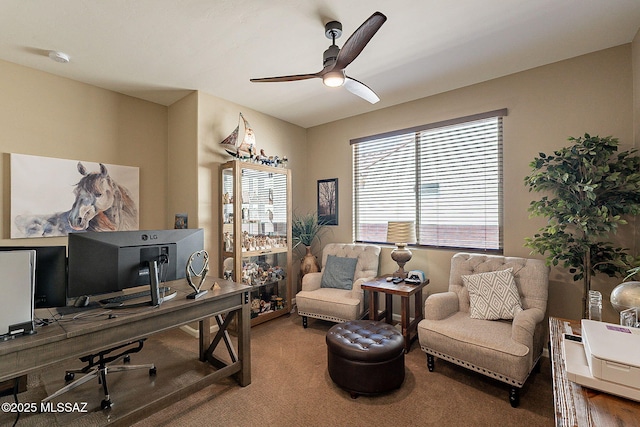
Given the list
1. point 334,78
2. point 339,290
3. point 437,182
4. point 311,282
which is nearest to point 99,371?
point 311,282

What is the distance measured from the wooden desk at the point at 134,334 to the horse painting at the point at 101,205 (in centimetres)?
153

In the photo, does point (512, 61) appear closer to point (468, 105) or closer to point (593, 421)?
point (468, 105)

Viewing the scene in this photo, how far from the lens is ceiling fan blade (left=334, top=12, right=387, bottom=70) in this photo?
160cm

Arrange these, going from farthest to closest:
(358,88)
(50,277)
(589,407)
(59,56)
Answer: (59,56)
(358,88)
(50,277)
(589,407)

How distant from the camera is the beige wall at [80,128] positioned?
9.08 ft

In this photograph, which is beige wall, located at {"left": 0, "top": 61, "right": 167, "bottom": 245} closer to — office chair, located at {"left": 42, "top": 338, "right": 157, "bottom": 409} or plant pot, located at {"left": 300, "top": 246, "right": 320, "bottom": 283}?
office chair, located at {"left": 42, "top": 338, "right": 157, "bottom": 409}

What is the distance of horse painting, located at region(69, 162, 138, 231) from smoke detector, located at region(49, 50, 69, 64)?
1.03 metres

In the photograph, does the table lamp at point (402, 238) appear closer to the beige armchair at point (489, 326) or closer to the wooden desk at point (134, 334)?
the beige armchair at point (489, 326)

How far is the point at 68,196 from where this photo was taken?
121 inches

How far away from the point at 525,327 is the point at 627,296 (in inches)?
37.2

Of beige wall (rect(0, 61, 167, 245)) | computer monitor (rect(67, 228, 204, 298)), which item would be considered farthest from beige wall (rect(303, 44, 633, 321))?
beige wall (rect(0, 61, 167, 245))

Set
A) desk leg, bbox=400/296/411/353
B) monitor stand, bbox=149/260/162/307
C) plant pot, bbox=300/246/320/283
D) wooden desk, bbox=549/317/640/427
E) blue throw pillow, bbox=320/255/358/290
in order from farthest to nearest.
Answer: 1. plant pot, bbox=300/246/320/283
2. blue throw pillow, bbox=320/255/358/290
3. desk leg, bbox=400/296/411/353
4. monitor stand, bbox=149/260/162/307
5. wooden desk, bbox=549/317/640/427

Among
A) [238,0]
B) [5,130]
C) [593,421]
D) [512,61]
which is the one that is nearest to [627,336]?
[593,421]

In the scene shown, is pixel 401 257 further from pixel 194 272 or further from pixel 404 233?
pixel 194 272
